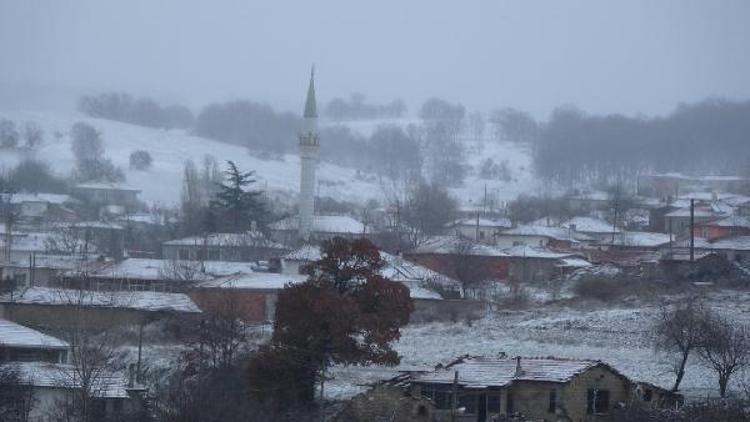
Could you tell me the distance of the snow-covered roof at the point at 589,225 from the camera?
58375 mm

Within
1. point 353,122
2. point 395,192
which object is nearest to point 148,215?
point 395,192

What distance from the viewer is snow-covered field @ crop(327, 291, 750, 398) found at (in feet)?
77.8

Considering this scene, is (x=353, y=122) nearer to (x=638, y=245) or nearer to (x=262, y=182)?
(x=262, y=182)

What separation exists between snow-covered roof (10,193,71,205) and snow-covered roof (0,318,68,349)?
142 ft

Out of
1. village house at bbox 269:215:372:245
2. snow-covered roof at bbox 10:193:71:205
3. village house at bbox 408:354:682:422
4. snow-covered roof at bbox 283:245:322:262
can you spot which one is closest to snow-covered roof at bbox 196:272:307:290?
snow-covered roof at bbox 283:245:322:262

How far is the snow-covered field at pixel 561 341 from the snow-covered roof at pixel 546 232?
21.0 meters

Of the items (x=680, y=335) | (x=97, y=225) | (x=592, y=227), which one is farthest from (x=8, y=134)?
(x=680, y=335)

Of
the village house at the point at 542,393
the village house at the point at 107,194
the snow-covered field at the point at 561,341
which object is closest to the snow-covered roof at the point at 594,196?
the village house at the point at 107,194

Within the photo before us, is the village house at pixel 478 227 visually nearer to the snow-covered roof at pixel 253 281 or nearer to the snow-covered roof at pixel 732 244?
the snow-covered roof at pixel 732 244

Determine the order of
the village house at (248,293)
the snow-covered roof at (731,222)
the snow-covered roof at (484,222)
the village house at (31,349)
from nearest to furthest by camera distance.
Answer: the village house at (31,349) < the village house at (248,293) < the snow-covered roof at (731,222) < the snow-covered roof at (484,222)

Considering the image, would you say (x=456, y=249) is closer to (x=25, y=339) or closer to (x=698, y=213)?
(x=698, y=213)

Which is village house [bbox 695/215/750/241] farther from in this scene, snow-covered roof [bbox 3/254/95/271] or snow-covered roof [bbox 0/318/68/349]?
snow-covered roof [bbox 0/318/68/349]

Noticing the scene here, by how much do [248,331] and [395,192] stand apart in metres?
63.6

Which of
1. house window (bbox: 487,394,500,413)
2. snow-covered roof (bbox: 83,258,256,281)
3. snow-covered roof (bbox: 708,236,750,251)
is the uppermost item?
snow-covered roof (bbox: 708,236,750,251)
